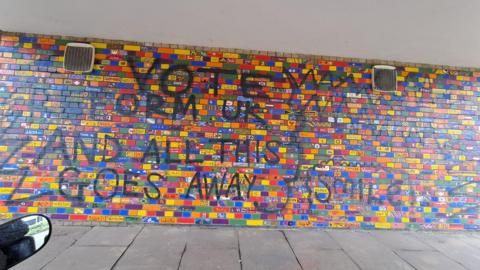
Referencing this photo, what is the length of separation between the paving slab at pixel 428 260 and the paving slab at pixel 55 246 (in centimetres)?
455

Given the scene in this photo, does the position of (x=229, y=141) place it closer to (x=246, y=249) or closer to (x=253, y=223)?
(x=253, y=223)

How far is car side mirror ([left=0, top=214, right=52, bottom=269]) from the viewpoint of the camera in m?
1.46

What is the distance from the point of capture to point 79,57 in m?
4.48

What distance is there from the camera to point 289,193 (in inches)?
180

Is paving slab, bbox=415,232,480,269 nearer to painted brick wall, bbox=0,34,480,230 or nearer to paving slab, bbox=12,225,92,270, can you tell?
painted brick wall, bbox=0,34,480,230

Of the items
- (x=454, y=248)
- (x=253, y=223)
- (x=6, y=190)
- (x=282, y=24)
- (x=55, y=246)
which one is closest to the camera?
(x=55, y=246)

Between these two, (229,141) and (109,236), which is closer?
(109,236)

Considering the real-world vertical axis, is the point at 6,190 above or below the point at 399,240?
above

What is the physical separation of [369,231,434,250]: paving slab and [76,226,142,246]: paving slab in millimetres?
3850

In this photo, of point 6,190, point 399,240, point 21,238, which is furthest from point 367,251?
point 6,190

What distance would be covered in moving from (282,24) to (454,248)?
14.0 ft

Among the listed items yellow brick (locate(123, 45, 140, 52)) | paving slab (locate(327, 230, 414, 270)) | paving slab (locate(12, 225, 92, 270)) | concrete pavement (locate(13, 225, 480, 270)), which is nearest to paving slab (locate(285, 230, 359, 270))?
concrete pavement (locate(13, 225, 480, 270))

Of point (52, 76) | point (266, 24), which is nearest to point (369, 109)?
point (266, 24)

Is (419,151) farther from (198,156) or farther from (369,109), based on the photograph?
(198,156)
